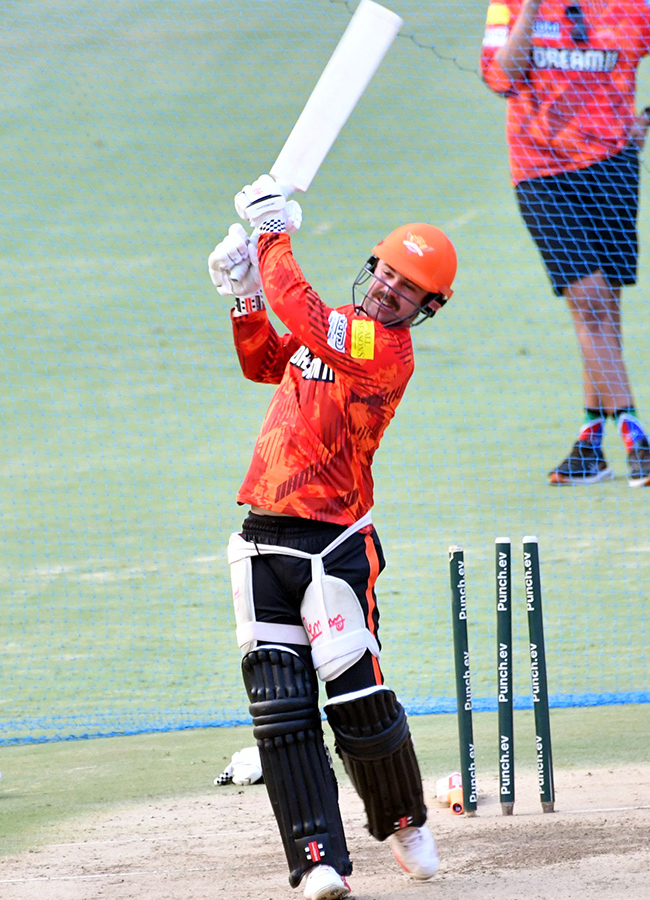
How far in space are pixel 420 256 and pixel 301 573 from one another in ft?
3.09

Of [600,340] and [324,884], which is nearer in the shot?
[324,884]

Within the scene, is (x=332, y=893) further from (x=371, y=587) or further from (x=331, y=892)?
(x=371, y=587)

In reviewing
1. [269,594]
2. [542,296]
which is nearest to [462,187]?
[542,296]

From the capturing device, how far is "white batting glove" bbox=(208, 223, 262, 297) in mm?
3727

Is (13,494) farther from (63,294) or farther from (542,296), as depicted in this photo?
(542,296)

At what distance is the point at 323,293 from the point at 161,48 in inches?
186

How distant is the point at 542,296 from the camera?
10.2 meters

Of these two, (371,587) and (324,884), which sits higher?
(371,587)

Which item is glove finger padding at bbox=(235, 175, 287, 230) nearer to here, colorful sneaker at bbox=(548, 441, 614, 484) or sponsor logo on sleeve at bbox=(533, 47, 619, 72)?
colorful sneaker at bbox=(548, 441, 614, 484)

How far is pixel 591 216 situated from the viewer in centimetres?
852

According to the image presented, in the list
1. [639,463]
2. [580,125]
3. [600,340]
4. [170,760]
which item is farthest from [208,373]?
[170,760]

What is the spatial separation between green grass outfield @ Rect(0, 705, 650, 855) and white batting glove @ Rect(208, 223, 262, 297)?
1904mm

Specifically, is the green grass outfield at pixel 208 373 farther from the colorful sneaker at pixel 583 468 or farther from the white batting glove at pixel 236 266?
the white batting glove at pixel 236 266

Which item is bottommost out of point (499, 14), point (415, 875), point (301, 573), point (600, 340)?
point (600, 340)
